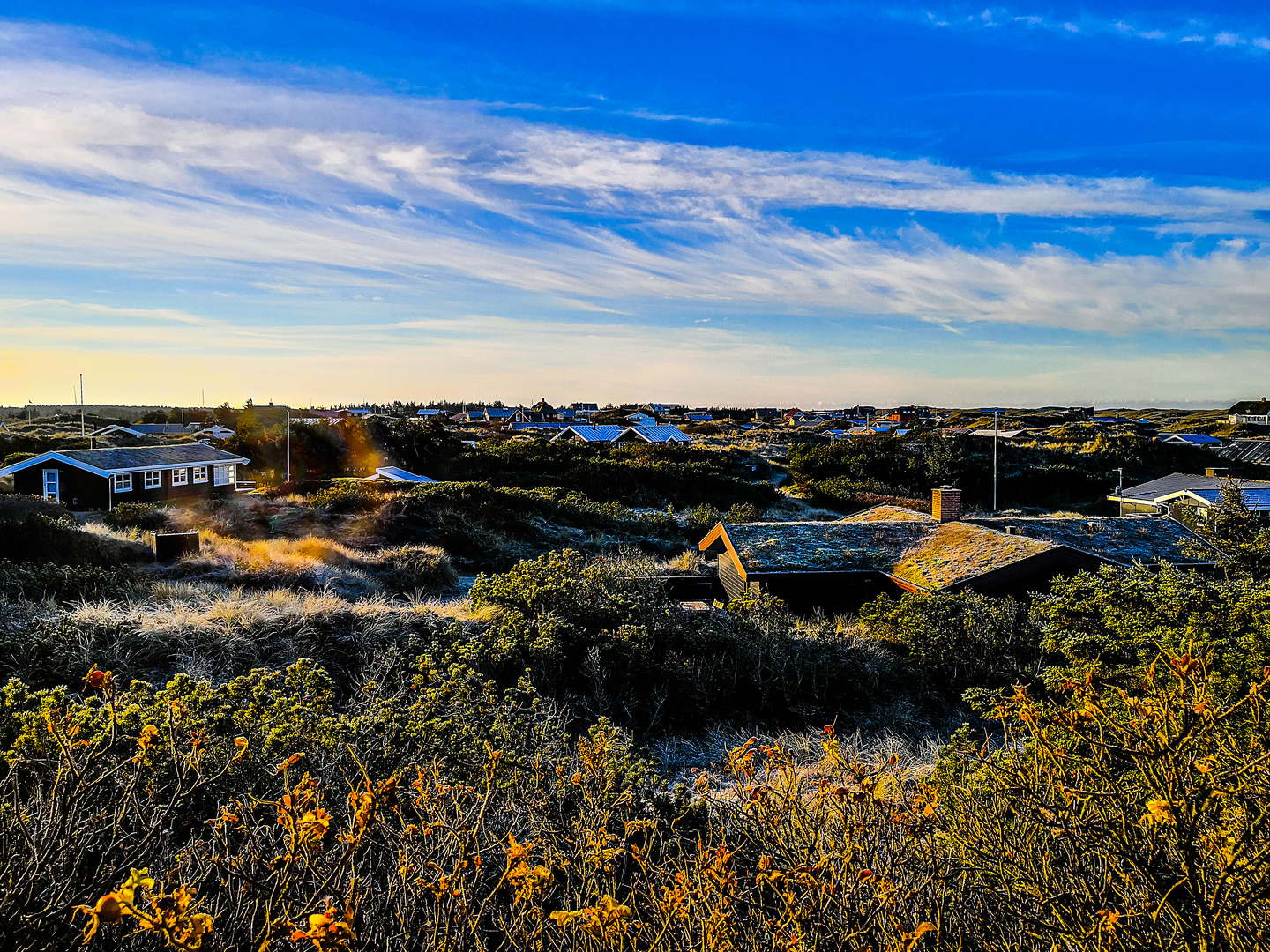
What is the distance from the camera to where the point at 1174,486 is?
32.0 m

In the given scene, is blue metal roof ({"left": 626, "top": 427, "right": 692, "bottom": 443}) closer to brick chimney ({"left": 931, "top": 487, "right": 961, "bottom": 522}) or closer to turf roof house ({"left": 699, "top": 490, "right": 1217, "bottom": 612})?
brick chimney ({"left": 931, "top": 487, "right": 961, "bottom": 522})

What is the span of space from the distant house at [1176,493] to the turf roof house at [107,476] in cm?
4060

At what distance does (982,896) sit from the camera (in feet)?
12.5

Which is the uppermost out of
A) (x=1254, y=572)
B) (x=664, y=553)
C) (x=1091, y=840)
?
(x=1091, y=840)

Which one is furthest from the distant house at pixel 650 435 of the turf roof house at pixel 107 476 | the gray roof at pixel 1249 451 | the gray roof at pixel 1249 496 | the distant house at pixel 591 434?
the gray roof at pixel 1249 451

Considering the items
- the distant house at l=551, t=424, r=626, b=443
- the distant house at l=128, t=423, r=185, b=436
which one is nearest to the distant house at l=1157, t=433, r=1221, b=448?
the distant house at l=551, t=424, r=626, b=443

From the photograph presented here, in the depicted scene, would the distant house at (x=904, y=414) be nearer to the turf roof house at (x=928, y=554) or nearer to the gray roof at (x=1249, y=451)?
the gray roof at (x=1249, y=451)

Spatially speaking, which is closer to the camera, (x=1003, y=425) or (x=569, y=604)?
(x=569, y=604)

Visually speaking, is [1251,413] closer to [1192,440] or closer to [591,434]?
[1192,440]

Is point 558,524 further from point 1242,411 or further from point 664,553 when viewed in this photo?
point 1242,411

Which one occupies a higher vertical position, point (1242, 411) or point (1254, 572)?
point (1242, 411)

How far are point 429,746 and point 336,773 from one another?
742mm

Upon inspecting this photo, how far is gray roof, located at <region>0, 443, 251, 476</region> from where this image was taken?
97.6 feet

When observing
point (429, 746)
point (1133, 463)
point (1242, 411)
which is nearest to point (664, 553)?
point (429, 746)
